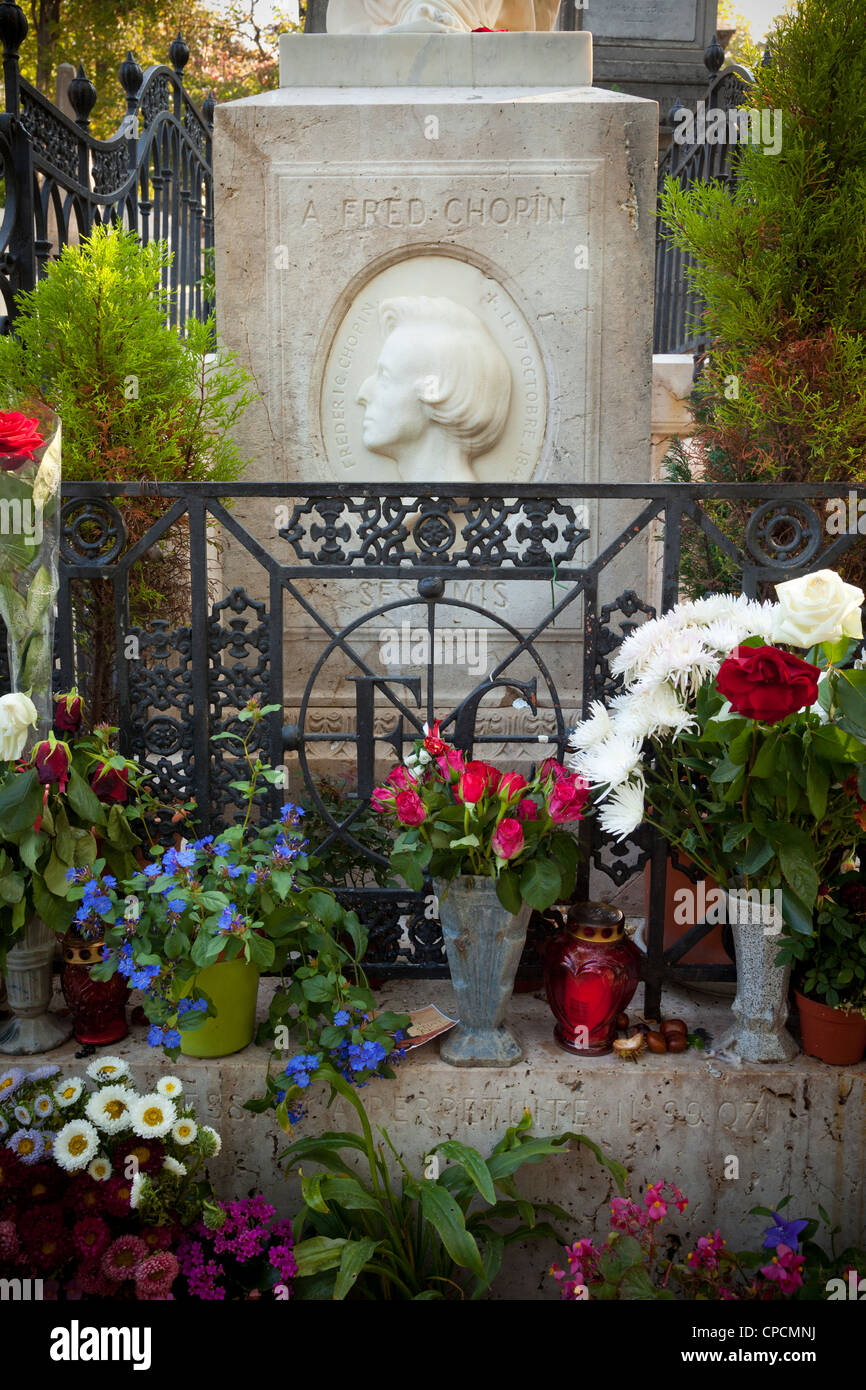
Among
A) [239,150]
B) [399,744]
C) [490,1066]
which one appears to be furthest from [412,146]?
[490,1066]

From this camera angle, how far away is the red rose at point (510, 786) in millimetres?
2510

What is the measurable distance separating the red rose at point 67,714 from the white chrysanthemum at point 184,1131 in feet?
3.17

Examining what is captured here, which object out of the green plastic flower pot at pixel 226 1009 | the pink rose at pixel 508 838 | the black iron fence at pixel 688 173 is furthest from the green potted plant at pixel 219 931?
the black iron fence at pixel 688 173

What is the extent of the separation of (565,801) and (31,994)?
1.40 meters

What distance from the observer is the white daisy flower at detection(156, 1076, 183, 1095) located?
2422mm

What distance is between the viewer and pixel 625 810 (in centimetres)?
252

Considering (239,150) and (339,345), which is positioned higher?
(239,150)

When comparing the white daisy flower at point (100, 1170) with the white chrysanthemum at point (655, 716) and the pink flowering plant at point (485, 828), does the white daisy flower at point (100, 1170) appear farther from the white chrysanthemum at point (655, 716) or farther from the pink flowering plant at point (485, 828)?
the white chrysanthemum at point (655, 716)

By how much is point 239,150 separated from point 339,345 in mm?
757

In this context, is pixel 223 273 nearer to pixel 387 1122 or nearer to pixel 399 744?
pixel 399 744

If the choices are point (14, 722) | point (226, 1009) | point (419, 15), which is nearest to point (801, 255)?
point (419, 15)

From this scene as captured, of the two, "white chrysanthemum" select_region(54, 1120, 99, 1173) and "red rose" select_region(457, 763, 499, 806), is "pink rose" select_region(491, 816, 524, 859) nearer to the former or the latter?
"red rose" select_region(457, 763, 499, 806)

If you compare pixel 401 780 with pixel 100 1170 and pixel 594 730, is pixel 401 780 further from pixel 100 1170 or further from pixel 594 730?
pixel 100 1170
